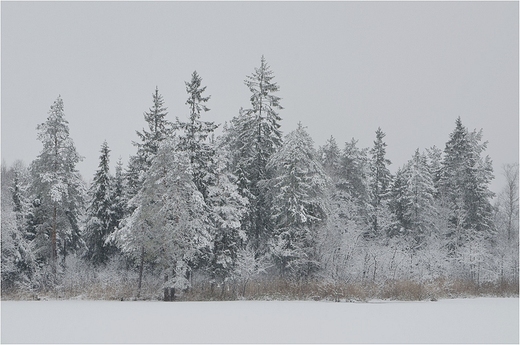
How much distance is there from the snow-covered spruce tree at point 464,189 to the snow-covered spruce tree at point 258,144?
20.4 metres

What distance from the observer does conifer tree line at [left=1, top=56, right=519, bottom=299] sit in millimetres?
26219

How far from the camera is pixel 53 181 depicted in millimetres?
31516

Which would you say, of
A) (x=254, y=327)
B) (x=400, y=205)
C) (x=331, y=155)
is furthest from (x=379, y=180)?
(x=254, y=327)

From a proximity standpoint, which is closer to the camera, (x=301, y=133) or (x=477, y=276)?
(x=301, y=133)

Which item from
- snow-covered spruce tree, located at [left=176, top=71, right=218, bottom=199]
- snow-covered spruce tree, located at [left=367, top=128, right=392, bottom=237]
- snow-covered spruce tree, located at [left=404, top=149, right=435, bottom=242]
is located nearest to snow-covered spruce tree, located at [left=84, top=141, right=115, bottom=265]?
snow-covered spruce tree, located at [left=176, top=71, right=218, bottom=199]

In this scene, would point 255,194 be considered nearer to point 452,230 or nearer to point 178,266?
point 178,266

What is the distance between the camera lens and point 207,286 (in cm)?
2875

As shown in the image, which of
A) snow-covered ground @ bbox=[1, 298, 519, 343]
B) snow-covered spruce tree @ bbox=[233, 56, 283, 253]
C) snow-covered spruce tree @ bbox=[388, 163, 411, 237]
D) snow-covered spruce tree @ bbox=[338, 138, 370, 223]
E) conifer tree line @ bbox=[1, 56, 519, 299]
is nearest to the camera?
snow-covered ground @ bbox=[1, 298, 519, 343]

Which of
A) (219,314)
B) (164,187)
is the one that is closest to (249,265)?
(164,187)

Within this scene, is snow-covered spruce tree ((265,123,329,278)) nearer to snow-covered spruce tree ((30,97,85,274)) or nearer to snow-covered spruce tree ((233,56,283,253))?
snow-covered spruce tree ((233,56,283,253))

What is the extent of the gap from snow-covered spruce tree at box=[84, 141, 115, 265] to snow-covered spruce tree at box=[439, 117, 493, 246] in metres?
33.1

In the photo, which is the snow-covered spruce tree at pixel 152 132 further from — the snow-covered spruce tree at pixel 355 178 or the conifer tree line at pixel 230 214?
the snow-covered spruce tree at pixel 355 178

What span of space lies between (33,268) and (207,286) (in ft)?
44.0

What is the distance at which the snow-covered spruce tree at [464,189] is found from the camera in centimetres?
4300
